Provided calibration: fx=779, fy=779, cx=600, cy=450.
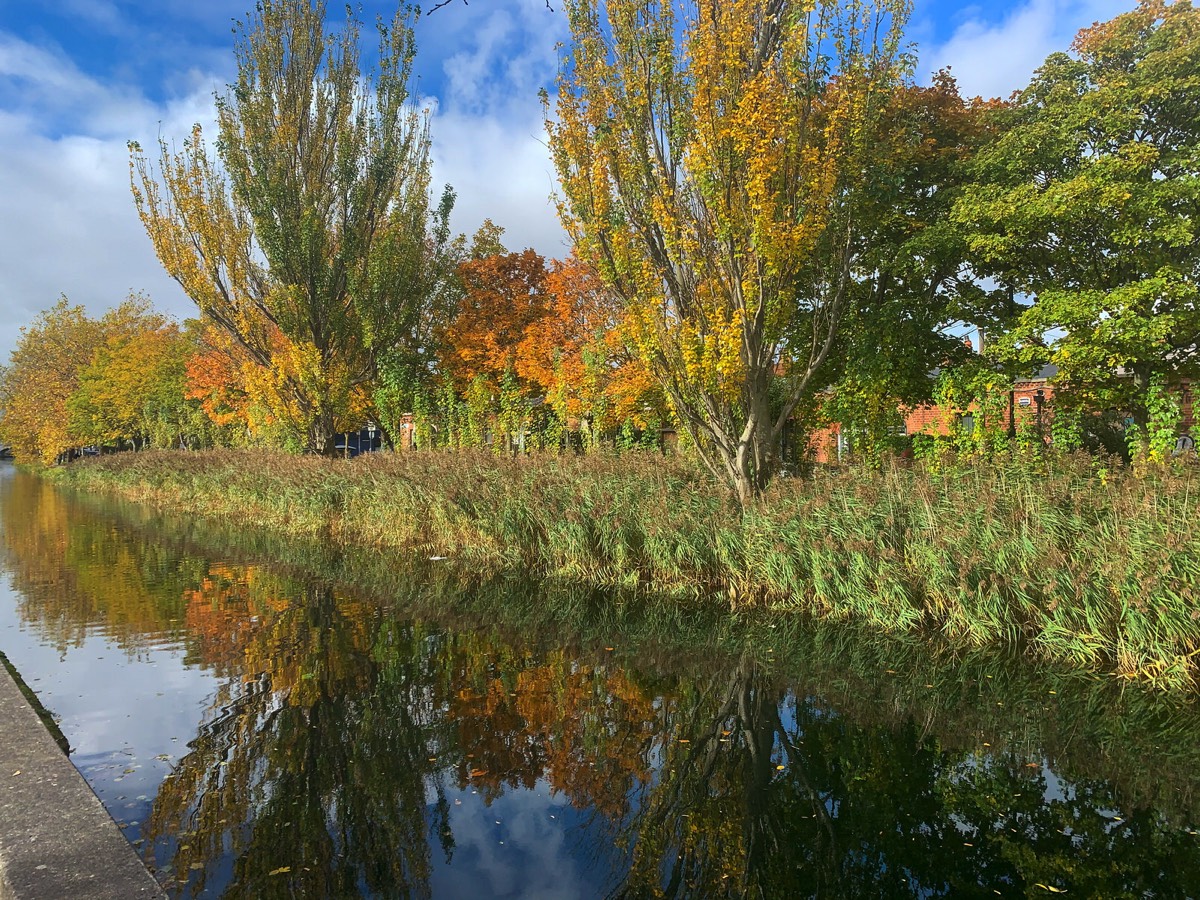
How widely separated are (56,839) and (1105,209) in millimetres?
14625

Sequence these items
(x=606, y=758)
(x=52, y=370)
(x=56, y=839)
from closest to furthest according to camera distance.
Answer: (x=56, y=839)
(x=606, y=758)
(x=52, y=370)

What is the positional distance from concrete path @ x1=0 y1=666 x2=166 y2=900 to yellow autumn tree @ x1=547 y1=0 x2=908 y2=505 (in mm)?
8473

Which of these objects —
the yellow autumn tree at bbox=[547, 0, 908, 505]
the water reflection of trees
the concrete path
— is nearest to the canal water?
the water reflection of trees

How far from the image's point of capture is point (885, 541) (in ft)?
27.7

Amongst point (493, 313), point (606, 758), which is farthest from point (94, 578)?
point (493, 313)

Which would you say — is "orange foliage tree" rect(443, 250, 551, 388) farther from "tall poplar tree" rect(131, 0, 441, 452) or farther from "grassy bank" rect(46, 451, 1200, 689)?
"grassy bank" rect(46, 451, 1200, 689)

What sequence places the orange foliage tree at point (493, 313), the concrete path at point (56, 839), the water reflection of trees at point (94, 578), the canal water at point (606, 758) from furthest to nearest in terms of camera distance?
the orange foliage tree at point (493, 313)
the water reflection of trees at point (94, 578)
the canal water at point (606, 758)
the concrete path at point (56, 839)

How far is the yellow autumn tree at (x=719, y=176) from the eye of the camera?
34.6ft

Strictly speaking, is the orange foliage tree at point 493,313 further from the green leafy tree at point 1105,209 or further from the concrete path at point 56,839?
the concrete path at point 56,839

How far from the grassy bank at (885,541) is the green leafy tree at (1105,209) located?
3.99 metres

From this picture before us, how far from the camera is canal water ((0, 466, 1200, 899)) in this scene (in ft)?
12.7

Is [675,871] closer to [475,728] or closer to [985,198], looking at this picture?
[475,728]

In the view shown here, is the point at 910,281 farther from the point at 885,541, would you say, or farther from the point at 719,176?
the point at 885,541

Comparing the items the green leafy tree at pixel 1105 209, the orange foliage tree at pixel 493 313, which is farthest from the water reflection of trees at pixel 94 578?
the green leafy tree at pixel 1105 209
